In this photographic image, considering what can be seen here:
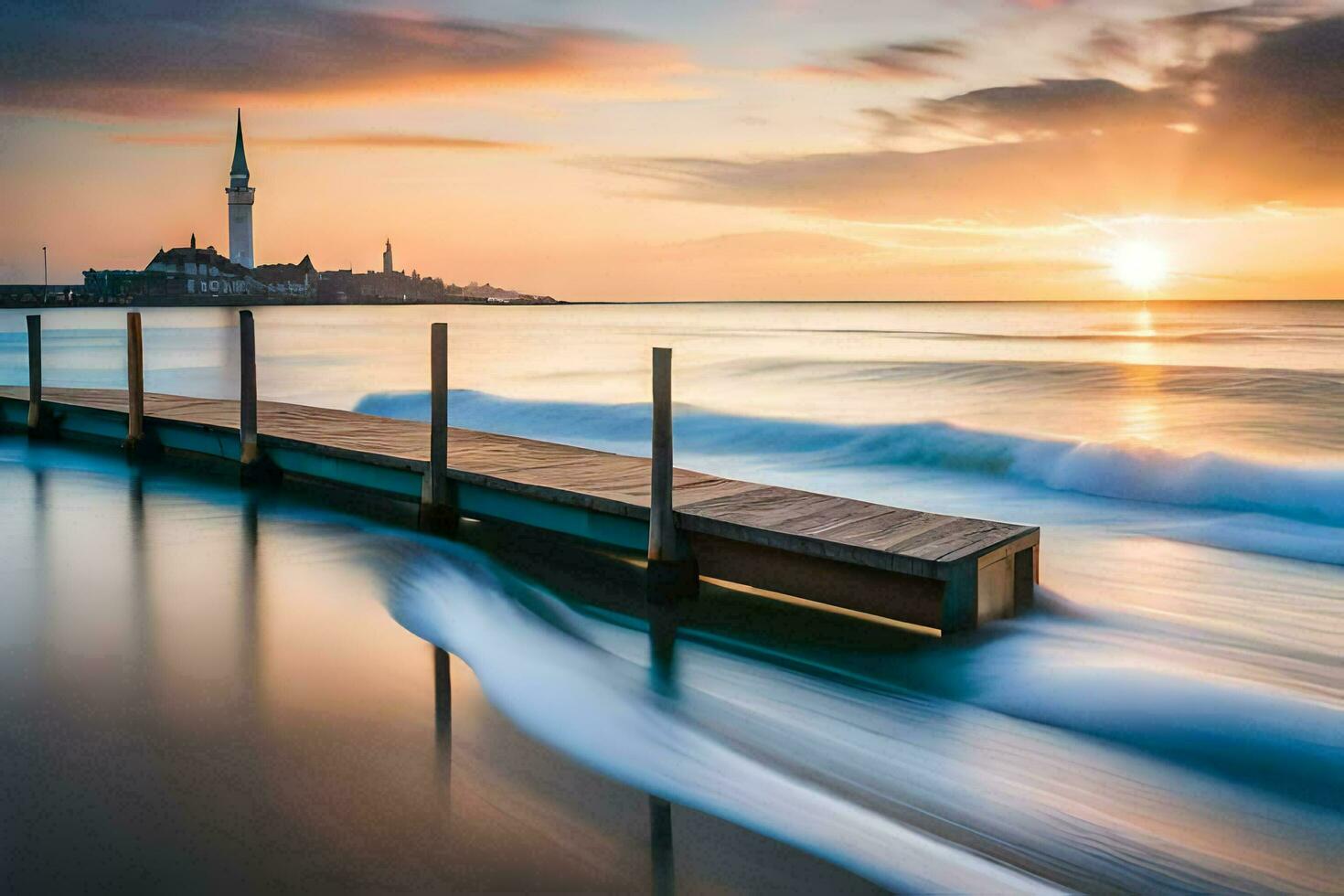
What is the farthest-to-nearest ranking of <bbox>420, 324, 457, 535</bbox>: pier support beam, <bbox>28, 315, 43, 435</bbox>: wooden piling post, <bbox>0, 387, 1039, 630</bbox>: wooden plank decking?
<bbox>28, 315, 43, 435</bbox>: wooden piling post, <bbox>420, 324, 457, 535</bbox>: pier support beam, <bbox>0, 387, 1039, 630</bbox>: wooden plank decking

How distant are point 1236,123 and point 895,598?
78.9 feet

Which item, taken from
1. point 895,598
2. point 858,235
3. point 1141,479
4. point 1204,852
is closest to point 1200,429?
point 1141,479

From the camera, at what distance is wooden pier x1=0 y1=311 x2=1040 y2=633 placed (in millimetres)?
5418

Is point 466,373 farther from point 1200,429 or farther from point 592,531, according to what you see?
point 592,531

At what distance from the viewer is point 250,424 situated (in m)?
9.89

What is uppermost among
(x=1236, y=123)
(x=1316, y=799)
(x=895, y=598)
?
(x=1236, y=123)

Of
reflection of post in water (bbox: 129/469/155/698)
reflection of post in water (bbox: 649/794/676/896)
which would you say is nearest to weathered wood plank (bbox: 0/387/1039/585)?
reflection of post in water (bbox: 129/469/155/698)

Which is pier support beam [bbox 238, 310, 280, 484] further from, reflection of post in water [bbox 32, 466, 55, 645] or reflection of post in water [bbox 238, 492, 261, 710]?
reflection of post in water [bbox 32, 466, 55, 645]

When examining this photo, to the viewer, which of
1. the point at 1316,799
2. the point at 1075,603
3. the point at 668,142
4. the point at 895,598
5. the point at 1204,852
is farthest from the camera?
the point at 668,142

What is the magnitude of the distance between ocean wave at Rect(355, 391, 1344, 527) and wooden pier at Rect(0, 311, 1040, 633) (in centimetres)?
554

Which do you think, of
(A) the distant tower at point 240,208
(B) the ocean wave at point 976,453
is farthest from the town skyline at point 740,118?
(A) the distant tower at point 240,208

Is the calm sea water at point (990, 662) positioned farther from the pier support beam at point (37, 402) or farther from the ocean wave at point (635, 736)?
the pier support beam at point (37, 402)

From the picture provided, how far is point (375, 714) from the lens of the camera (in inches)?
185

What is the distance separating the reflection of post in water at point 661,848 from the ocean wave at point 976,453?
8.20 m
